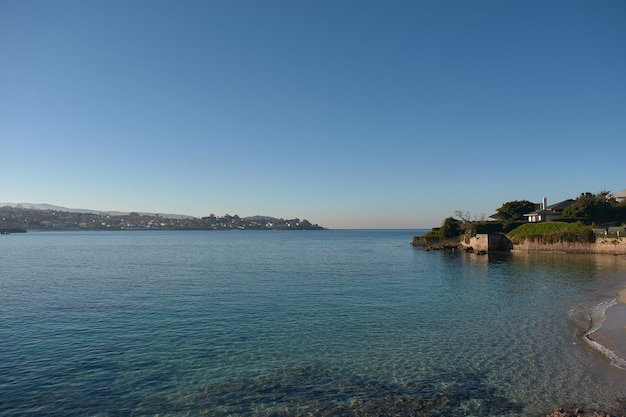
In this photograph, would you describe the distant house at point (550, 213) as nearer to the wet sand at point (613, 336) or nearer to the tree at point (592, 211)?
the tree at point (592, 211)

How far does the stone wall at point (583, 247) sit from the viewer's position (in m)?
52.2

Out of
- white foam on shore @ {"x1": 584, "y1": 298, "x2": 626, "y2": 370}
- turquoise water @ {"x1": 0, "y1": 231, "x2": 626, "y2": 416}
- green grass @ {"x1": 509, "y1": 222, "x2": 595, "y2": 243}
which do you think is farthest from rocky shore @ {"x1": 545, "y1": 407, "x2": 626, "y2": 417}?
green grass @ {"x1": 509, "y1": 222, "x2": 595, "y2": 243}

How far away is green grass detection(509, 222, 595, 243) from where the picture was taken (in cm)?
5709

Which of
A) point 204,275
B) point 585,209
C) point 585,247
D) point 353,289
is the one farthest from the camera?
point 585,209

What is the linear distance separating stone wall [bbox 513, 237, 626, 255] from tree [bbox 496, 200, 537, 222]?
2066cm

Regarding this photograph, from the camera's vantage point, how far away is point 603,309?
20.9 metres

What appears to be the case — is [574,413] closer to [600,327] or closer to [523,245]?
[600,327]

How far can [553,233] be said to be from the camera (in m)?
61.0

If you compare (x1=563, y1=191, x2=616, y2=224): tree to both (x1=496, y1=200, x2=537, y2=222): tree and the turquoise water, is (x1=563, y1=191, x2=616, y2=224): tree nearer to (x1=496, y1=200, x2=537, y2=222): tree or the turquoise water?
(x1=496, y1=200, x2=537, y2=222): tree

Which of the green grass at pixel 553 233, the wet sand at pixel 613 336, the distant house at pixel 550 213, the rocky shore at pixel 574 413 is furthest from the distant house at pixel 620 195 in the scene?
the rocky shore at pixel 574 413

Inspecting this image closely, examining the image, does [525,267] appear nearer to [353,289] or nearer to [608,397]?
[353,289]

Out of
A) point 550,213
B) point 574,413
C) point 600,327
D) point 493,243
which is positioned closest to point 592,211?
point 550,213

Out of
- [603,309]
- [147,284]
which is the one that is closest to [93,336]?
[147,284]

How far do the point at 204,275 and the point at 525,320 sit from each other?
27.3m
